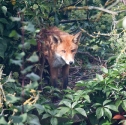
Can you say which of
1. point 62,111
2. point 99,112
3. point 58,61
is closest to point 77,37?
point 58,61

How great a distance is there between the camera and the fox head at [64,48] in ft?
18.5

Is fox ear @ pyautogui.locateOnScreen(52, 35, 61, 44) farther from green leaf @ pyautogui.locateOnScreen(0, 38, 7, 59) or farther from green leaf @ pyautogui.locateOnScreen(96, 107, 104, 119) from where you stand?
green leaf @ pyautogui.locateOnScreen(96, 107, 104, 119)

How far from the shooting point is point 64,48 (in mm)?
5863

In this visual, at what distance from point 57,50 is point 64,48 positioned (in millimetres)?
164

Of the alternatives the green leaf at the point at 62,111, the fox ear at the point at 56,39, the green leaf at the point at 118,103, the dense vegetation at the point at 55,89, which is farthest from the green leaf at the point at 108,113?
the fox ear at the point at 56,39

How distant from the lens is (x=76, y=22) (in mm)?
6594

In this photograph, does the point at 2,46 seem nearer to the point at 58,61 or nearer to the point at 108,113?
the point at 58,61

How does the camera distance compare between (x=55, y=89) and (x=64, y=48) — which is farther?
(x=64, y=48)

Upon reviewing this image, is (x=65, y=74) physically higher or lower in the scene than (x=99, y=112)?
higher

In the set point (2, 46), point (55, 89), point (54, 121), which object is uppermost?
point (2, 46)

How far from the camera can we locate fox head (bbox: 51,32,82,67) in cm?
565

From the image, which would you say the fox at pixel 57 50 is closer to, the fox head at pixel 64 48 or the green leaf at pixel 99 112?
the fox head at pixel 64 48

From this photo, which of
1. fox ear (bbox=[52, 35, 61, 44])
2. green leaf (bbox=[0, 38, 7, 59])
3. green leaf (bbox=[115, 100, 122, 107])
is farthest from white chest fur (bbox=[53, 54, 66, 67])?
green leaf (bbox=[115, 100, 122, 107])

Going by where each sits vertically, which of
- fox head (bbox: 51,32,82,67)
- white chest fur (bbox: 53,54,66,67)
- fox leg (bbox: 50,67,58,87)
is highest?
fox head (bbox: 51,32,82,67)
